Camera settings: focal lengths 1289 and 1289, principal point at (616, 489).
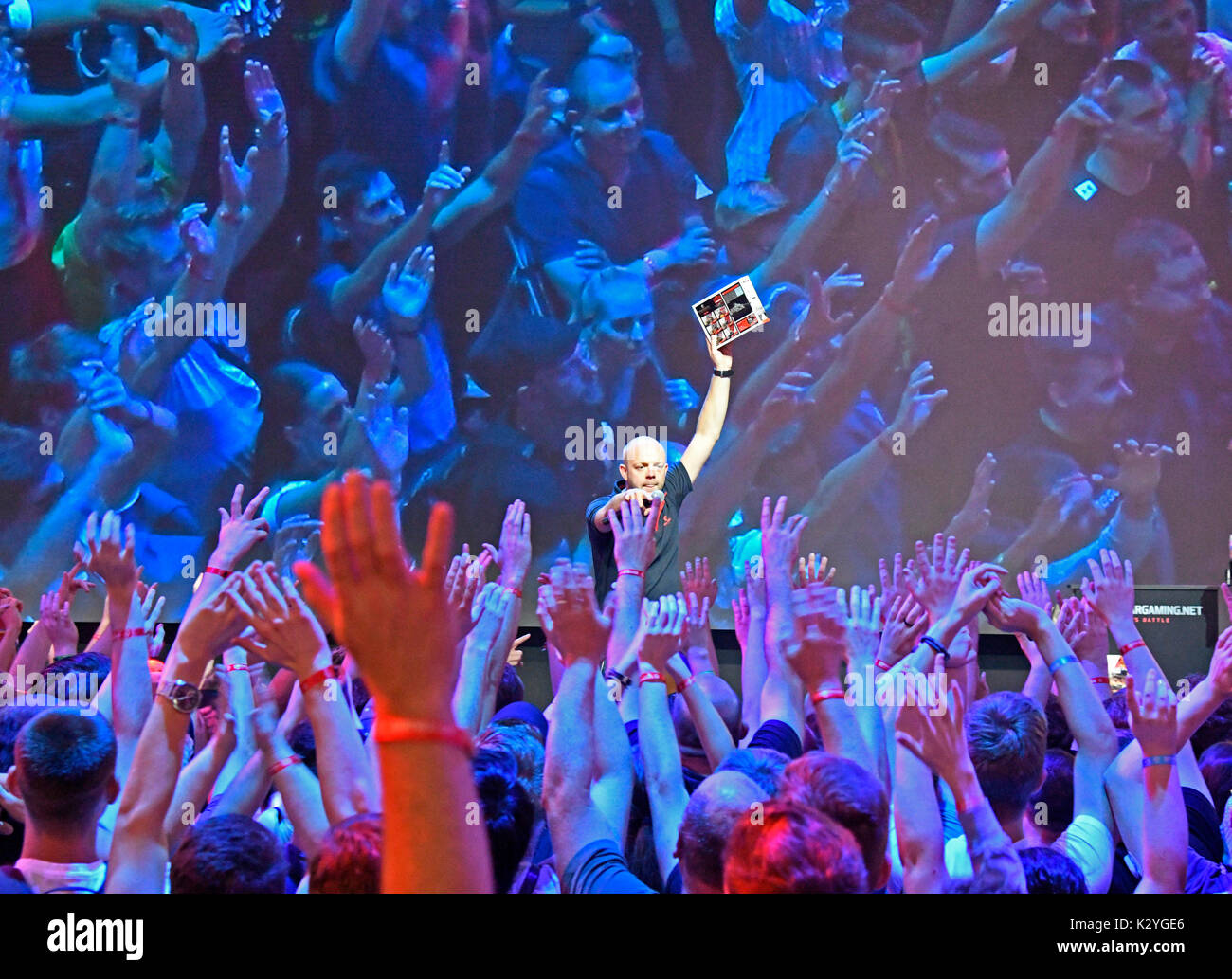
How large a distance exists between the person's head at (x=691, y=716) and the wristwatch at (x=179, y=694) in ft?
3.44

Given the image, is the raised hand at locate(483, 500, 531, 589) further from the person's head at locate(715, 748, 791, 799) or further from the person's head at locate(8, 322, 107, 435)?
the person's head at locate(8, 322, 107, 435)

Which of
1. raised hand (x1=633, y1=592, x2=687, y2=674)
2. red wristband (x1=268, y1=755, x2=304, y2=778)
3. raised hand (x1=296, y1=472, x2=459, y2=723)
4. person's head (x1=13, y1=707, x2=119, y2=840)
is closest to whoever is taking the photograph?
raised hand (x1=296, y1=472, x2=459, y2=723)

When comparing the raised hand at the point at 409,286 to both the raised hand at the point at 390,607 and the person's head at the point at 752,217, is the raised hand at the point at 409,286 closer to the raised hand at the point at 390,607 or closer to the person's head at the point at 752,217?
the person's head at the point at 752,217

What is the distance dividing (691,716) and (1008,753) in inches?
26.8

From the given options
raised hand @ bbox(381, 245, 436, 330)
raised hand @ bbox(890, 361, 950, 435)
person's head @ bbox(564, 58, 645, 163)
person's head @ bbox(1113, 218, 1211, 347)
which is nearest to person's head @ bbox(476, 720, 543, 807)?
raised hand @ bbox(381, 245, 436, 330)

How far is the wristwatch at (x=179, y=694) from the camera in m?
2.11

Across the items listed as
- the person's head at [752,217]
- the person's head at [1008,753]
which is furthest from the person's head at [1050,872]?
the person's head at [752,217]

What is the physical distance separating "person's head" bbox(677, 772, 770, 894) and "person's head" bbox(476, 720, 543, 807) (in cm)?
34

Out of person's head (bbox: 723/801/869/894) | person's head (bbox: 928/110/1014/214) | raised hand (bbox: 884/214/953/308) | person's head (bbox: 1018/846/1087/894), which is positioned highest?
person's head (bbox: 928/110/1014/214)

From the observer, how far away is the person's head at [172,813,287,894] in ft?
6.12

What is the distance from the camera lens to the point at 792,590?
2.63 meters

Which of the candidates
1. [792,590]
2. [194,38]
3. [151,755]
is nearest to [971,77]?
[194,38]

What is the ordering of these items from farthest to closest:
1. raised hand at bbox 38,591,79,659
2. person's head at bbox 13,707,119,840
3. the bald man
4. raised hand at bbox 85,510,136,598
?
the bald man, raised hand at bbox 38,591,79,659, raised hand at bbox 85,510,136,598, person's head at bbox 13,707,119,840
